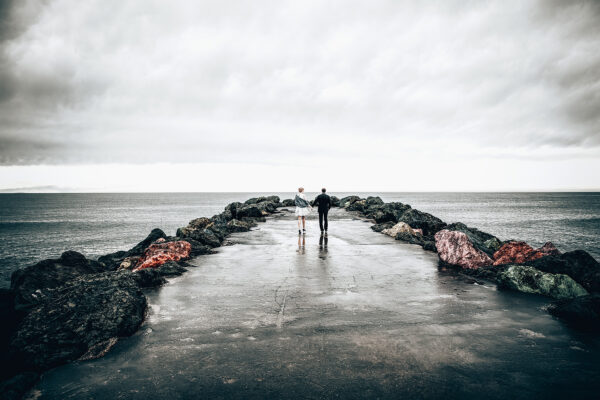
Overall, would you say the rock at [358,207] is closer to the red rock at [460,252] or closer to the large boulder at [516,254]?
the red rock at [460,252]

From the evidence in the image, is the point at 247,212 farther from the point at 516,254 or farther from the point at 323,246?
the point at 516,254

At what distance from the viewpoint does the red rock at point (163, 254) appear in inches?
307

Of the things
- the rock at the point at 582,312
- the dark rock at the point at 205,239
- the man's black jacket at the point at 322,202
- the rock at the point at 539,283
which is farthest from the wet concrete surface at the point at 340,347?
the man's black jacket at the point at 322,202

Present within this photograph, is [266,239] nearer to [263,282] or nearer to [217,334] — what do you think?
[263,282]

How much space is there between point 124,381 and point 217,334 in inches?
48.1

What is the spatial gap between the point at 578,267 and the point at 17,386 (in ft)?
30.7

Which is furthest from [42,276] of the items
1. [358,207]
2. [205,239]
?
[358,207]

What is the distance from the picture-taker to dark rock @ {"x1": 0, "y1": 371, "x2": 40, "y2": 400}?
115 inches

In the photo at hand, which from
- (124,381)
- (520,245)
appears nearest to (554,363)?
(124,381)

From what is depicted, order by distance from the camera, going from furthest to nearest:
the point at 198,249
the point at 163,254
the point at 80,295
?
the point at 198,249, the point at 163,254, the point at 80,295

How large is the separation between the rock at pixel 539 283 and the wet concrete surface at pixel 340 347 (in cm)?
32

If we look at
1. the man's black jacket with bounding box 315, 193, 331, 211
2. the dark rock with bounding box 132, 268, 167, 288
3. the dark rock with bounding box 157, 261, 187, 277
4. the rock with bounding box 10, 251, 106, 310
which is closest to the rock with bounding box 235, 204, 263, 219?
the man's black jacket with bounding box 315, 193, 331, 211

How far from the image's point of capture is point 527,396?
2.82 meters

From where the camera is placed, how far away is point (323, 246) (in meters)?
10.6
